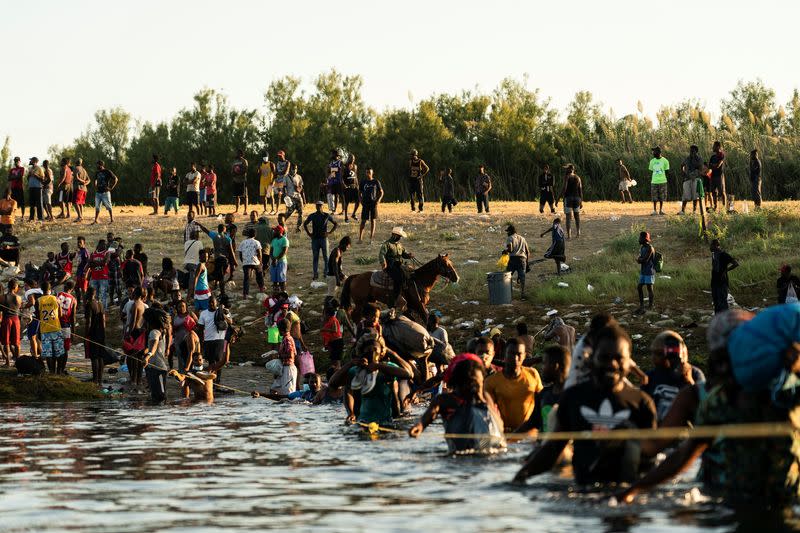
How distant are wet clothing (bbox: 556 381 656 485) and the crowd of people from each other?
0.01 metres

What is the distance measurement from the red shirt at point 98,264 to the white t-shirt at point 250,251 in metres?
2.85

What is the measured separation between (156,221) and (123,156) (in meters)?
36.0

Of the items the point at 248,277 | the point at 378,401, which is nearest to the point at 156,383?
the point at 378,401

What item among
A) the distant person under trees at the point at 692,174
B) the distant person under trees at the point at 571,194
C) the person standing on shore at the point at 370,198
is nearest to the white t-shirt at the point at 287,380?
the distant person under trees at the point at 571,194

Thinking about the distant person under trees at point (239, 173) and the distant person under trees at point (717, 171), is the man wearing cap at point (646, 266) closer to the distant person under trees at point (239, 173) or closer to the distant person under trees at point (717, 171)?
the distant person under trees at point (717, 171)

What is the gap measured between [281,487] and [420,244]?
967 inches

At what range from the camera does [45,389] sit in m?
22.2

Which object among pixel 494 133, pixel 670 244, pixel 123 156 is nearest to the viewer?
pixel 670 244

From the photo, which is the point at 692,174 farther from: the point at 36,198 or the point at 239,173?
the point at 36,198

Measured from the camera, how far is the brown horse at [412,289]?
2516 centimetres

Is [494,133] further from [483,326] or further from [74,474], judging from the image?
[74,474]

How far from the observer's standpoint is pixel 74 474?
40.6ft

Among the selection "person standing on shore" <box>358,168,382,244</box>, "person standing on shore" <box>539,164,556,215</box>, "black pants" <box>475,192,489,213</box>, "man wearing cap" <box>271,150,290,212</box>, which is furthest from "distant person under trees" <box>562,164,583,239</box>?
"man wearing cap" <box>271,150,290,212</box>

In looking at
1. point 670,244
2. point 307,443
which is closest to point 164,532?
point 307,443
